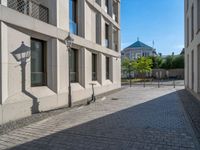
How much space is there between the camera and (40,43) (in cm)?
1012

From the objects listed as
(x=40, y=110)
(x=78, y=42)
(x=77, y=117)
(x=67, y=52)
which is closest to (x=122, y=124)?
(x=77, y=117)

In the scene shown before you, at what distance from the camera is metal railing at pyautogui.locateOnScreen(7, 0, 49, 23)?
8.63m

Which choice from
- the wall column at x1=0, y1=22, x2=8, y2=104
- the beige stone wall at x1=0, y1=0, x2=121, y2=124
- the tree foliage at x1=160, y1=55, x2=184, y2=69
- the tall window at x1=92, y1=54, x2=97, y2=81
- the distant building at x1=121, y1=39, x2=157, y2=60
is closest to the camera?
the wall column at x1=0, y1=22, x2=8, y2=104

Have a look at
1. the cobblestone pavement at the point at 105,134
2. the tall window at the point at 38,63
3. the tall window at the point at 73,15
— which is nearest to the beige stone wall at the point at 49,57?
the tall window at the point at 38,63

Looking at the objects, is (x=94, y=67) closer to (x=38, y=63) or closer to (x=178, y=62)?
(x=38, y=63)

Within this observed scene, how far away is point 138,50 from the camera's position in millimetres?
81062

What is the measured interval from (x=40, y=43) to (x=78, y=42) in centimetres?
342

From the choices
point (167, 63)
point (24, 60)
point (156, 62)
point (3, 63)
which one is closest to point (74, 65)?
point (24, 60)

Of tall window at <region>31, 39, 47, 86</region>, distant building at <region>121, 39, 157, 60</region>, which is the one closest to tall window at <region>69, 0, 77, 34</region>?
tall window at <region>31, 39, 47, 86</region>

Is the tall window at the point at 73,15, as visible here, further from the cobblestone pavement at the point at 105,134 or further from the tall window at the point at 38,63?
the cobblestone pavement at the point at 105,134

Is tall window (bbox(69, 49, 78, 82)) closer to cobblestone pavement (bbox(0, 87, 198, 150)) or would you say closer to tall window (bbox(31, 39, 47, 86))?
tall window (bbox(31, 39, 47, 86))

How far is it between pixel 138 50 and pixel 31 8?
73860 millimetres

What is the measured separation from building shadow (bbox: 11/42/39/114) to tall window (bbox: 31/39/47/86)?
Answer: 720 mm

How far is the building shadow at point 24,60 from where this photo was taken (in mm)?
8211
